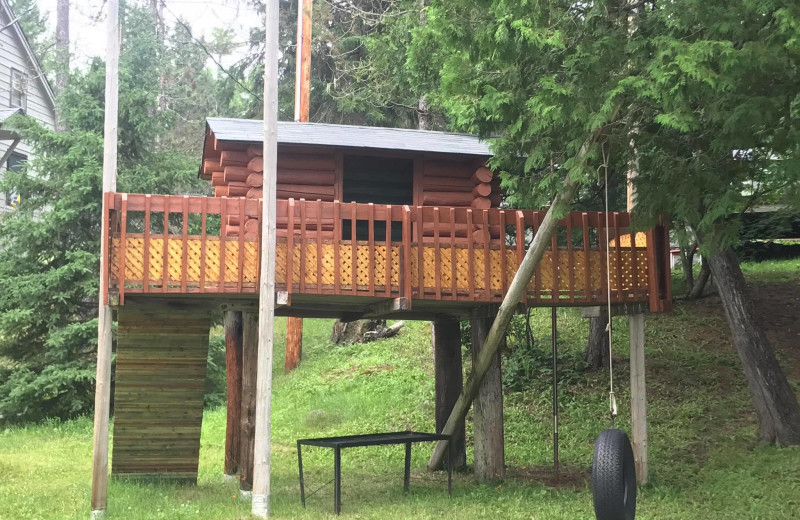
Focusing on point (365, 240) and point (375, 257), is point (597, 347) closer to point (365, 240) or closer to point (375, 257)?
point (365, 240)

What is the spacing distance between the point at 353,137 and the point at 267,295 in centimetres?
422

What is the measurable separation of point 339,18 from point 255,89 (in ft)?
12.0

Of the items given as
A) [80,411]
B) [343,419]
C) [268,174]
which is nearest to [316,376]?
[343,419]

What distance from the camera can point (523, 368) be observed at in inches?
773

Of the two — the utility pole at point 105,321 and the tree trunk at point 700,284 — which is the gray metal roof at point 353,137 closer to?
the utility pole at point 105,321

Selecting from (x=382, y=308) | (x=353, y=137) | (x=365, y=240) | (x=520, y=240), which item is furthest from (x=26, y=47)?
(x=520, y=240)

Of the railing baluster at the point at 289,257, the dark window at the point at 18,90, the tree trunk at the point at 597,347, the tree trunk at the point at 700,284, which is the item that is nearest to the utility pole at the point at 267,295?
the railing baluster at the point at 289,257

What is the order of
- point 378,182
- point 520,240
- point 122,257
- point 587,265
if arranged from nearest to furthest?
point 122,257 → point 520,240 → point 587,265 → point 378,182

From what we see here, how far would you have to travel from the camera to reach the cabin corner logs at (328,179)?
13.1 meters

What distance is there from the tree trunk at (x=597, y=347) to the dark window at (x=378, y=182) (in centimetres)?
635

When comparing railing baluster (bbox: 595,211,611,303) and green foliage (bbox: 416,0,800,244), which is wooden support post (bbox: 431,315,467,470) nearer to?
railing baluster (bbox: 595,211,611,303)

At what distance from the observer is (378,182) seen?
49.0 ft

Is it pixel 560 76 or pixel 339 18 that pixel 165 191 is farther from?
pixel 560 76

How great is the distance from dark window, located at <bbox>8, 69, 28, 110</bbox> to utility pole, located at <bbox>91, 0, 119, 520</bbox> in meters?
17.9
